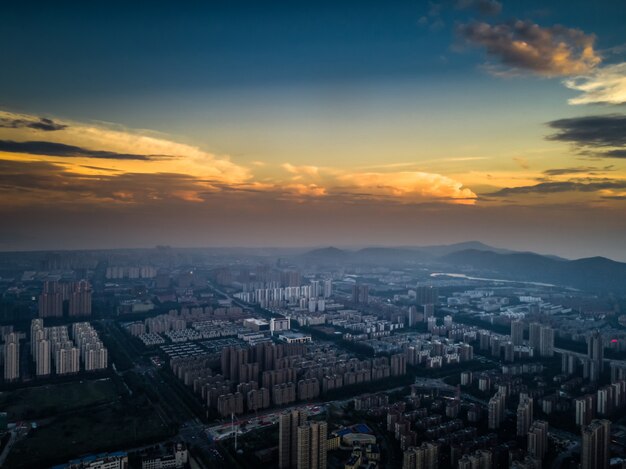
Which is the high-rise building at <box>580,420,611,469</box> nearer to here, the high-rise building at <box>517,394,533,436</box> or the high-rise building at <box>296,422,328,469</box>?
the high-rise building at <box>517,394,533,436</box>

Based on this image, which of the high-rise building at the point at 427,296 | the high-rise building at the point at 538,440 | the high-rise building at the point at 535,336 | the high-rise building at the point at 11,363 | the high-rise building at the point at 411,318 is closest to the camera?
the high-rise building at the point at 538,440

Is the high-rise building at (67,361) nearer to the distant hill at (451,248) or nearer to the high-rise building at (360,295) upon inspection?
the high-rise building at (360,295)

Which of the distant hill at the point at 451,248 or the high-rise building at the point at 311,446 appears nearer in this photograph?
the high-rise building at the point at 311,446

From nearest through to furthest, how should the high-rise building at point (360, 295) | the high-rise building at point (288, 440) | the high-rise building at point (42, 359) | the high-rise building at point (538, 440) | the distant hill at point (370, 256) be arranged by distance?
the high-rise building at point (288, 440)
the high-rise building at point (538, 440)
the high-rise building at point (42, 359)
the high-rise building at point (360, 295)
the distant hill at point (370, 256)

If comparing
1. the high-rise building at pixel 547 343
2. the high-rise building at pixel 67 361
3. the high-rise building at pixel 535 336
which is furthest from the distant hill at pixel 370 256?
the high-rise building at pixel 67 361

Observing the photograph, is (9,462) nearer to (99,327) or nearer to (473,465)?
(473,465)

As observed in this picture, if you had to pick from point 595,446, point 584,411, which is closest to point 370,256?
point 584,411
